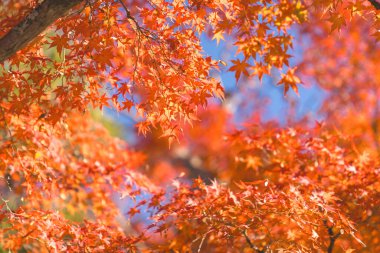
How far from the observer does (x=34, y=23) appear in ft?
9.65

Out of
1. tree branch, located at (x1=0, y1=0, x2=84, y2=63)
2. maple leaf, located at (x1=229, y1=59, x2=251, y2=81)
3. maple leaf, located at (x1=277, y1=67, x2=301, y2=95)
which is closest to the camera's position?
tree branch, located at (x1=0, y1=0, x2=84, y2=63)

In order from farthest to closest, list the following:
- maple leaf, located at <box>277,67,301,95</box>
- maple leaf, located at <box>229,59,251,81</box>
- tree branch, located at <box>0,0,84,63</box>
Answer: maple leaf, located at <box>277,67,301,95</box> → maple leaf, located at <box>229,59,251,81</box> → tree branch, located at <box>0,0,84,63</box>

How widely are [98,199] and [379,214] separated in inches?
143

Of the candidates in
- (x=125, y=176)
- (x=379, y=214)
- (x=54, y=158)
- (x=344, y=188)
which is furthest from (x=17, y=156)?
(x=379, y=214)

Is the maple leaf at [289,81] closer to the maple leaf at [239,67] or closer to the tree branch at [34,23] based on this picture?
the maple leaf at [239,67]

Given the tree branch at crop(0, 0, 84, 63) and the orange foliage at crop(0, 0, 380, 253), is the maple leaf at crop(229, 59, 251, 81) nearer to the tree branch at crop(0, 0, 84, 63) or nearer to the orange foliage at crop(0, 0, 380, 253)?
the orange foliage at crop(0, 0, 380, 253)

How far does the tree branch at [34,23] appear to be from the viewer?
9.58 feet

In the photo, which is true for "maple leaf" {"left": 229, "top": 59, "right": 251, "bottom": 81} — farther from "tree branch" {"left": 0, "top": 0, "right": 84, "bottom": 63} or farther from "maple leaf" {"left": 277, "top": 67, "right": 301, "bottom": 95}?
"tree branch" {"left": 0, "top": 0, "right": 84, "bottom": 63}

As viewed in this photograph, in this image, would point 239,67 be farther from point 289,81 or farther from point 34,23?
point 34,23

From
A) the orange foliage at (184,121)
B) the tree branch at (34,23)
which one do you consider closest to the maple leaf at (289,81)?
the orange foliage at (184,121)

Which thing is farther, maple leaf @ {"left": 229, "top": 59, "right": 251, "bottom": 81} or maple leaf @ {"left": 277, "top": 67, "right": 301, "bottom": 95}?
maple leaf @ {"left": 277, "top": 67, "right": 301, "bottom": 95}

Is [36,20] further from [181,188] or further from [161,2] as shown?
[181,188]

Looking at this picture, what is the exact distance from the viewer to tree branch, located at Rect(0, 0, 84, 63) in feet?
9.58

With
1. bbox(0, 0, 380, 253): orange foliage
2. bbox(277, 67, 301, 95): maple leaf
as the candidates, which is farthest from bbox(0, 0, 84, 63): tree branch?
bbox(277, 67, 301, 95): maple leaf
